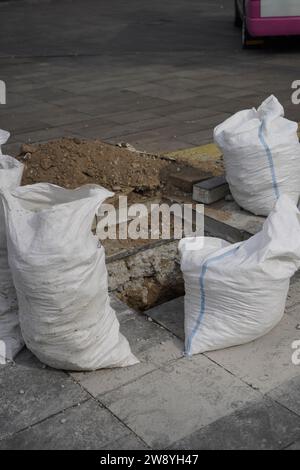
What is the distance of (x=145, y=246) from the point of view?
552 cm

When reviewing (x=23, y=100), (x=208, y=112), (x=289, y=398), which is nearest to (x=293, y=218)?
(x=289, y=398)

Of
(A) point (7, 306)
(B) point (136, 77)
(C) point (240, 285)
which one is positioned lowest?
(B) point (136, 77)

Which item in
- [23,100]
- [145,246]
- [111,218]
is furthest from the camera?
[23,100]

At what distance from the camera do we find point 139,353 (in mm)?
4293

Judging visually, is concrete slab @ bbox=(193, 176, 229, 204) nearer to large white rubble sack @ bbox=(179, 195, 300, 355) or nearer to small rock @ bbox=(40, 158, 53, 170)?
small rock @ bbox=(40, 158, 53, 170)

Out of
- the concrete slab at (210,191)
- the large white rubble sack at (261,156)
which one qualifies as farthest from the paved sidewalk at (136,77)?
the large white rubble sack at (261,156)

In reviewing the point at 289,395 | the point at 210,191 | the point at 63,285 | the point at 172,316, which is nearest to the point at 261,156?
the point at 210,191

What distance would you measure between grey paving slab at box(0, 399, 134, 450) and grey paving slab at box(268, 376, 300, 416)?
876 millimetres

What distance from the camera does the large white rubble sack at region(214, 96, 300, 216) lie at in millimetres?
5527

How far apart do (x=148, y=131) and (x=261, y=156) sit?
3714mm

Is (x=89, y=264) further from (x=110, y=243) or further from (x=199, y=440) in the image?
(x=110, y=243)

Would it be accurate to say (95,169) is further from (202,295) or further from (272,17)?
(272,17)

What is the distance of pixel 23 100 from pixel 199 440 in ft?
28.6
